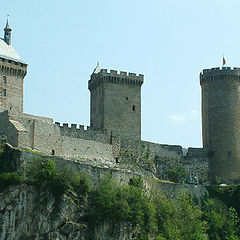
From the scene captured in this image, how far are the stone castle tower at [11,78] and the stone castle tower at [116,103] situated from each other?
8124 mm

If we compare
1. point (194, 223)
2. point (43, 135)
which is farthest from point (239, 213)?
point (43, 135)

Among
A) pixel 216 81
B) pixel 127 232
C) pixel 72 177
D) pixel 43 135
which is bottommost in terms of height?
pixel 127 232

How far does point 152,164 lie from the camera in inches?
2958

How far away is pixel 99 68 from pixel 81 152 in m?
11.6

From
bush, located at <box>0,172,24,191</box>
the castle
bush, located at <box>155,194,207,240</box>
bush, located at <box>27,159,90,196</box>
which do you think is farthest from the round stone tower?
bush, located at <box>0,172,24,191</box>

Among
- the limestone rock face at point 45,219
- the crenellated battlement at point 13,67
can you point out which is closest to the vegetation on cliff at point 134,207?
the limestone rock face at point 45,219

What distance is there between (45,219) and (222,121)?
89.1 ft

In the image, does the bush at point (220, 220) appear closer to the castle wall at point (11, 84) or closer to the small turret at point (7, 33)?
the castle wall at point (11, 84)

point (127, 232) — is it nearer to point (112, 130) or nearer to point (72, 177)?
point (72, 177)

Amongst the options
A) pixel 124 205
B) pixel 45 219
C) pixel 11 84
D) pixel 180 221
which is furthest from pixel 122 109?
pixel 45 219

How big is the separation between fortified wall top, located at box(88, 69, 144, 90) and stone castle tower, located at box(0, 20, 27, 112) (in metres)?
7.94

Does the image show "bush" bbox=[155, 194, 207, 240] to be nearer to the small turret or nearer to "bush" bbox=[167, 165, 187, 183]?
"bush" bbox=[167, 165, 187, 183]

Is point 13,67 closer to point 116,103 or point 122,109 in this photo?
point 116,103

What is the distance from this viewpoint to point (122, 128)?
245 ft
